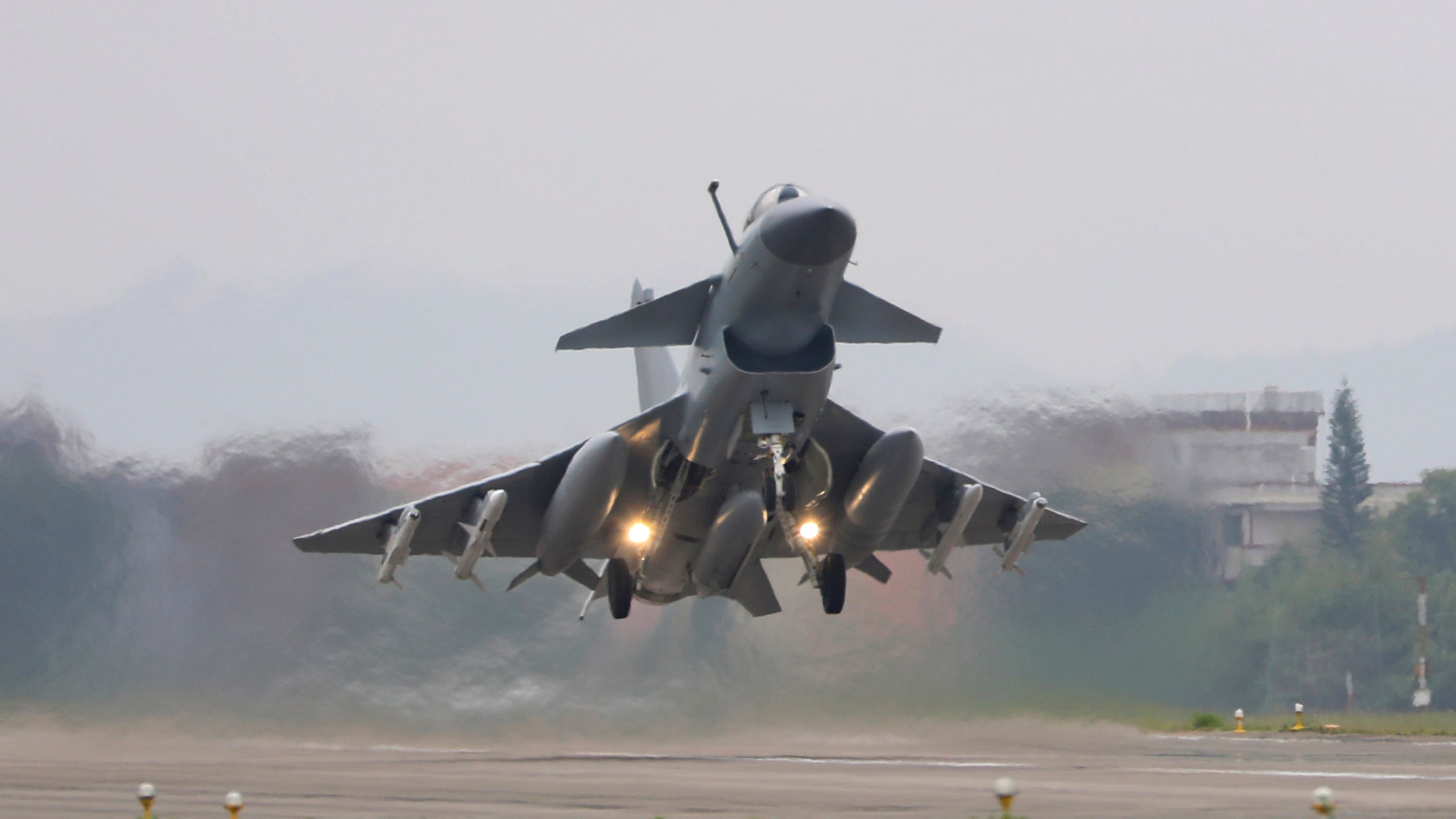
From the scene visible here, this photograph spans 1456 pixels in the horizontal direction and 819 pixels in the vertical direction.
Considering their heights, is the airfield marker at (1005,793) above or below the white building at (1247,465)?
below

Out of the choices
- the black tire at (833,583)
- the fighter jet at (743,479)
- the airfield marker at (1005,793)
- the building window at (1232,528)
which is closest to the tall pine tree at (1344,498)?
the building window at (1232,528)

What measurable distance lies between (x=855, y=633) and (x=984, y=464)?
371 cm

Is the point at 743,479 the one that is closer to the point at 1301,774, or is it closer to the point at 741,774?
→ the point at 741,774

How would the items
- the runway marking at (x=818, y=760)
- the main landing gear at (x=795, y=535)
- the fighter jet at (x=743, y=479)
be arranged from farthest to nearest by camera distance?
1. the runway marking at (x=818, y=760)
2. the main landing gear at (x=795, y=535)
3. the fighter jet at (x=743, y=479)

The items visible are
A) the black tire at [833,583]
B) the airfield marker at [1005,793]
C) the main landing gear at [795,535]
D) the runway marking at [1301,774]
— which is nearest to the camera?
the airfield marker at [1005,793]

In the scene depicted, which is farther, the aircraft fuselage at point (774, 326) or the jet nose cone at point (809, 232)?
the aircraft fuselage at point (774, 326)

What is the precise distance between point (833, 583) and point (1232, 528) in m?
10.4

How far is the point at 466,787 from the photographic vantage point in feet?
50.7

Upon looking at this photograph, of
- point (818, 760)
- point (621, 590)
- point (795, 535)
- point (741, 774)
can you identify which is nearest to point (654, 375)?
point (621, 590)

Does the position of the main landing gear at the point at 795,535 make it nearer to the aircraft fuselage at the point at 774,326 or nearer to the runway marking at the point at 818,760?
the aircraft fuselage at the point at 774,326

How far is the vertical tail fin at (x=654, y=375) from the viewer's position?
24.2 meters

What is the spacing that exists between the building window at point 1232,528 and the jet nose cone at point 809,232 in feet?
46.1

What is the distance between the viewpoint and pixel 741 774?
1762cm

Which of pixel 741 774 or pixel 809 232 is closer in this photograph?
pixel 809 232
